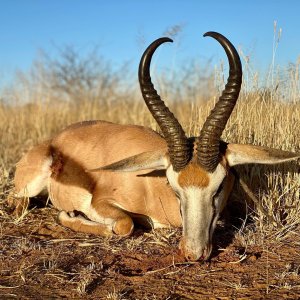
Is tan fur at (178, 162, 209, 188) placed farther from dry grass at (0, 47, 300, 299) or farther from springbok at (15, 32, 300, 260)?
dry grass at (0, 47, 300, 299)

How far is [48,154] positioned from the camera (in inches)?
279

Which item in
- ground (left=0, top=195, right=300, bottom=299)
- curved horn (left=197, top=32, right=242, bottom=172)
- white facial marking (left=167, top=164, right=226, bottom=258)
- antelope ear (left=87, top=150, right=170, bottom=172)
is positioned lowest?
ground (left=0, top=195, right=300, bottom=299)

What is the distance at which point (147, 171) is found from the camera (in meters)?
5.77

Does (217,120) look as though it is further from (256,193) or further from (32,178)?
(32,178)

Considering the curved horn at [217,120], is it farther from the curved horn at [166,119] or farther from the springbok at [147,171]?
the curved horn at [166,119]

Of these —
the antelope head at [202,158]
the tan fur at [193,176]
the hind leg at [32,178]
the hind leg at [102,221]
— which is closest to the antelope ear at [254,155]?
the antelope head at [202,158]

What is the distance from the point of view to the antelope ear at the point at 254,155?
15.8 feet

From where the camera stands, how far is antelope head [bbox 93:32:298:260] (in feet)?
14.5

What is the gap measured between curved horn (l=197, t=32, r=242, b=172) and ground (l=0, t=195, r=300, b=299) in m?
0.90

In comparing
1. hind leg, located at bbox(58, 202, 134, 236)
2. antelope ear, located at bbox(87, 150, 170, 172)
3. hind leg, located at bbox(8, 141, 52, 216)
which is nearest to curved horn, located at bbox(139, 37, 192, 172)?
antelope ear, located at bbox(87, 150, 170, 172)

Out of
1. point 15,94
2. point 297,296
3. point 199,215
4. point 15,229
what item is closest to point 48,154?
point 15,229

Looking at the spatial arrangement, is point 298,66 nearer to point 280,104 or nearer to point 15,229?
point 280,104

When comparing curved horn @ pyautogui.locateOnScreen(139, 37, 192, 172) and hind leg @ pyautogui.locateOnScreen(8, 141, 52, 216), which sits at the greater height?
curved horn @ pyautogui.locateOnScreen(139, 37, 192, 172)

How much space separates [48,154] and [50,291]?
3.32m
